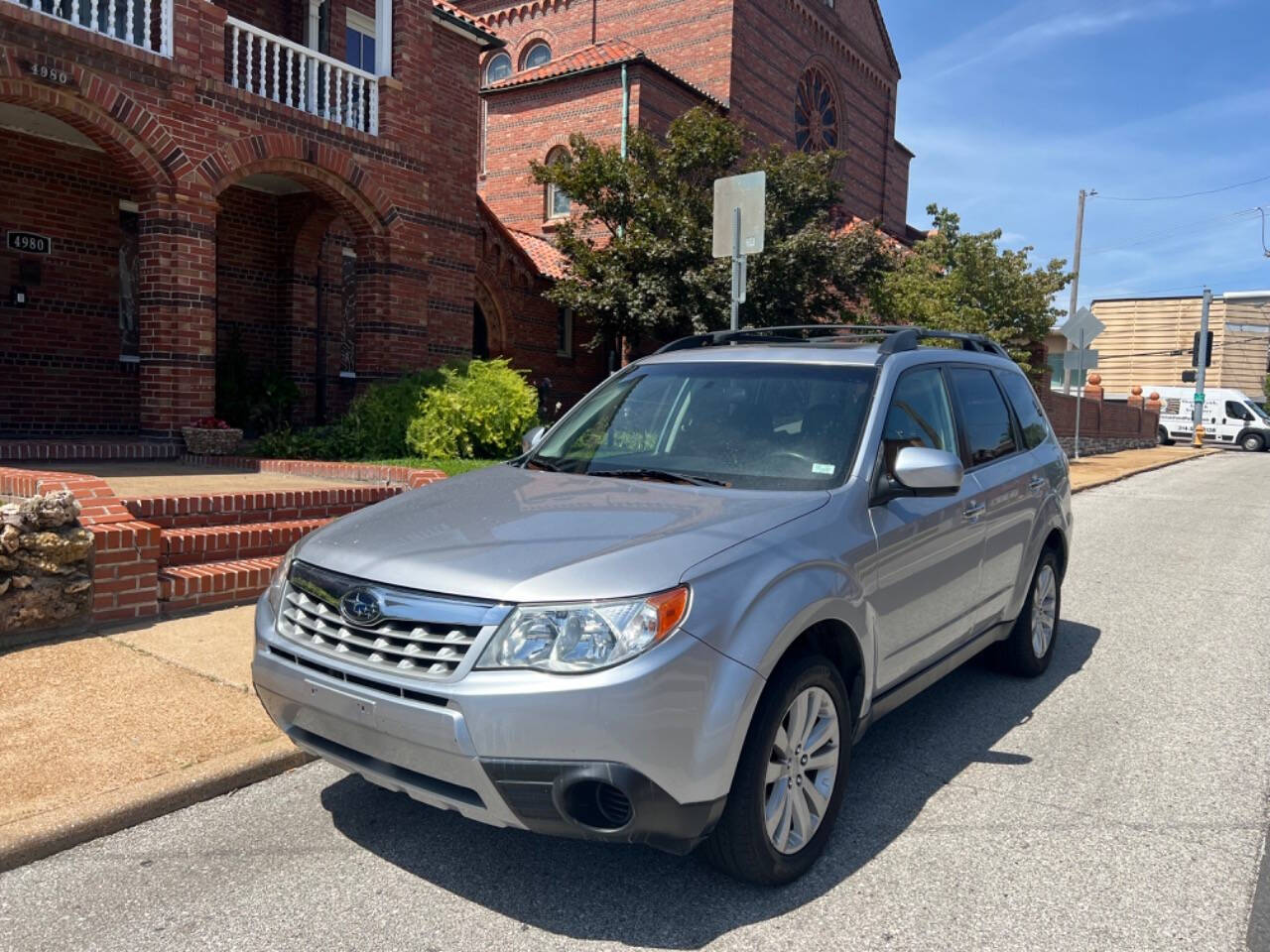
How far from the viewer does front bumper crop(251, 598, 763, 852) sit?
8.73 ft

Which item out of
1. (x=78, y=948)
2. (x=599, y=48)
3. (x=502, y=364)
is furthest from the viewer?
(x=599, y=48)

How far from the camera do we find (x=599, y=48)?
74.4 feet

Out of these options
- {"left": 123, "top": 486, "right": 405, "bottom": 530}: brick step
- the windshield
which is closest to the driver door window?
the windshield

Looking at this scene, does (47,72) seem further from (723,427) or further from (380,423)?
(723,427)

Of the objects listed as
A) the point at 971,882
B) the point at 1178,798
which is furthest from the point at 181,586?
the point at 1178,798

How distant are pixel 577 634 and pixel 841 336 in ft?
9.85

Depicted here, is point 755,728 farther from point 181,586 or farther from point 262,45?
point 262,45

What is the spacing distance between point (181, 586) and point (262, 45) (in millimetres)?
7833

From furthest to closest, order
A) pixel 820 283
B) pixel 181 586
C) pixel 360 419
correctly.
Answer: pixel 820 283, pixel 360 419, pixel 181 586

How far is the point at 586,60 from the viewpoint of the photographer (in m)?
22.2

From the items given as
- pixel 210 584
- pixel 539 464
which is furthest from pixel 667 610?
pixel 210 584

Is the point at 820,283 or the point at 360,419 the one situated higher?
the point at 820,283

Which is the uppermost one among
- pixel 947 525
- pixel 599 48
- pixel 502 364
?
pixel 599 48

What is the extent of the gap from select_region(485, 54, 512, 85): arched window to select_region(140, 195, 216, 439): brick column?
19655 mm
